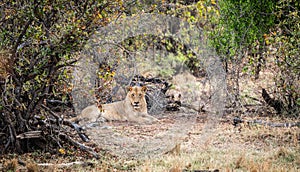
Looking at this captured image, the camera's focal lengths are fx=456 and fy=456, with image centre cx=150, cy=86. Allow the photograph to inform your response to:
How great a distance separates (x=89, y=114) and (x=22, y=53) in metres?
2.41

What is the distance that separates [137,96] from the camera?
8867mm

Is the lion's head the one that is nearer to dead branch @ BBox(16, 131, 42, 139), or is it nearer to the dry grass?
the dry grass

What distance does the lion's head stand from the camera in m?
8.86

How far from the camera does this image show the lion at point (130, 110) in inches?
349

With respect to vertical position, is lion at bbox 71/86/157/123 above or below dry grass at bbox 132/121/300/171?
above

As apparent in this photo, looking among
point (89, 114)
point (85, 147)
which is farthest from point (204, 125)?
point (85, 147)

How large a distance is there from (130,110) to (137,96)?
0.50 metres

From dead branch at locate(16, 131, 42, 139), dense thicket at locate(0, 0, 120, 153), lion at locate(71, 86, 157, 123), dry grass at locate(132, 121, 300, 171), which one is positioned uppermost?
dense thicket at locate(0, 0, 120, 153)

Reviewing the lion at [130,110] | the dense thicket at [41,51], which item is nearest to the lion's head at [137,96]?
the lion at [130,110]

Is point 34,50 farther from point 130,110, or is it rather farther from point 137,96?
point 130,110

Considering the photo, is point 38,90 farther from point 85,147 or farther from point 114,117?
point 114,117

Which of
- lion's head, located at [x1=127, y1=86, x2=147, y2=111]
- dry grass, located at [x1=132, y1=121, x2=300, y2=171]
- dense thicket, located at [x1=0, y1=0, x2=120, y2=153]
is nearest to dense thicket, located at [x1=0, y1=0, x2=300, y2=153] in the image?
dense thicket, located at [x1=0, y1=0, x2=120, y2=153]

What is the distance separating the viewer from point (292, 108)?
984cm

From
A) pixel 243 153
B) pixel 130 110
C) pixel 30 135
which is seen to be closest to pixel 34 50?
pixel 30 135
